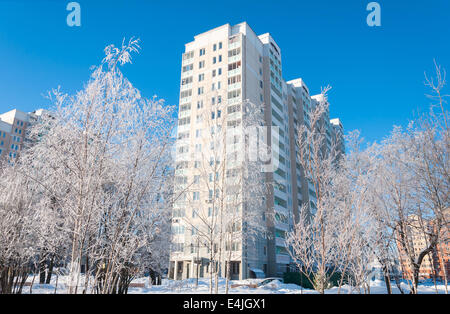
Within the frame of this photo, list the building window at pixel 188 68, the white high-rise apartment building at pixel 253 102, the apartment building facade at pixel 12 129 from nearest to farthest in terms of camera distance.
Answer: the white high-rise apartment building at pixel 253 102 → the building window at pixel 188 68 → the apartment building facade at pixel 12 129

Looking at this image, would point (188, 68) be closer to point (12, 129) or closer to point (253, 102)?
point (253, 102)

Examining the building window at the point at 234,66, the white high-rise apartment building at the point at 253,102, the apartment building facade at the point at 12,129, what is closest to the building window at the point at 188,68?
the white high-rise apartment building at the point at 253,102

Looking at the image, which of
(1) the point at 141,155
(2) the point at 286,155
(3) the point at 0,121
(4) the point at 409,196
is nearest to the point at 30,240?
(1) the point at 141,155

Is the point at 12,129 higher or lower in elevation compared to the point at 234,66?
higher

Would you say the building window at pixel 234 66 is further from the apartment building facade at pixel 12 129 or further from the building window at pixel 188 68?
the apartment building facade at pixel 12 129

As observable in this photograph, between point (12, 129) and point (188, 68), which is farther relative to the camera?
point (12, 129)

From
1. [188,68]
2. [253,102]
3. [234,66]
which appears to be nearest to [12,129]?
[188,68]

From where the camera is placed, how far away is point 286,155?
6097cm

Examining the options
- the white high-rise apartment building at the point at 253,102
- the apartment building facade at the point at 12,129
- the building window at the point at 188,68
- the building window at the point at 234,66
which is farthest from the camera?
the apartment building facade at the point at 12,129

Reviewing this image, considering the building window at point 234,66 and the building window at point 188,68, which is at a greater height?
the building window at point 188,68

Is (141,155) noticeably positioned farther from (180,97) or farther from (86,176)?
(180,97)

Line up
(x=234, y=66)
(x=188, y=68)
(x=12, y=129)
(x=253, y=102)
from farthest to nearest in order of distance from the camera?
(x=12, y=129)
(x=188, y=68)
(x=234, y=66)
(x=253, y=102)

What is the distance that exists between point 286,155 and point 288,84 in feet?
74.8

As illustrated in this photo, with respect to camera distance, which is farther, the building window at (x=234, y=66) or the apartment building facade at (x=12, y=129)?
the apartment building facade at (x=12, y=129)
